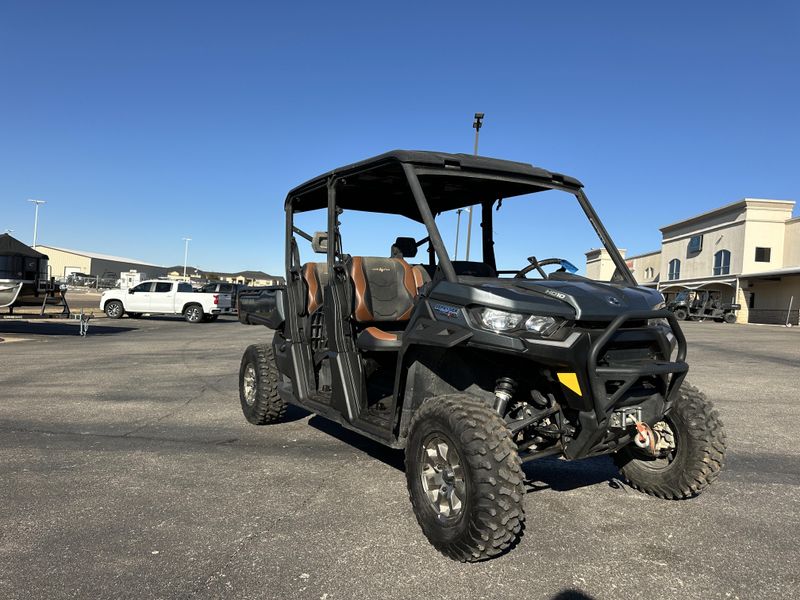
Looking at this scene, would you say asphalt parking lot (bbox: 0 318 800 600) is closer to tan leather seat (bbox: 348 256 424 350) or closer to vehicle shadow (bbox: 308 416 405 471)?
vehicle shadow (bbox: 308 416 405 471)

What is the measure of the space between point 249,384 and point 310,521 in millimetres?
2975

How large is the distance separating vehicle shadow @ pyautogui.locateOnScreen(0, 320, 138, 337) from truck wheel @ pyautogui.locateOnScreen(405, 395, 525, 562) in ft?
54.5

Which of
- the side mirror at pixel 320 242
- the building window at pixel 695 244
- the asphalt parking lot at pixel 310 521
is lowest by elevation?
the asphalt parking lot at pixel 310 521

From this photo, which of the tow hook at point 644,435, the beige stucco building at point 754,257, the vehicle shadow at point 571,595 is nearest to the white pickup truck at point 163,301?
the tow hook at point 644,435

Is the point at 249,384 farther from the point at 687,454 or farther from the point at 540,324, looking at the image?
the point at 687,454

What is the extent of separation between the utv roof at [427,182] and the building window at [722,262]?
47370 millimetres

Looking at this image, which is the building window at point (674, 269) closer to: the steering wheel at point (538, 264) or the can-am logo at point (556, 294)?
the steering wheel at point (538, 264)

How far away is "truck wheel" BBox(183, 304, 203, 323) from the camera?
85.4ft

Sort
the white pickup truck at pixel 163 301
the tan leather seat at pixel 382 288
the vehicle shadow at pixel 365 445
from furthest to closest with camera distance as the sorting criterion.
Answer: the white pickup truck at pixel 163 301, the vehicle shadow at pixel 365 445, the tan leather seat at pixel 382 288

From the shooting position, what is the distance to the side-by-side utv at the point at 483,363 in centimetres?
311

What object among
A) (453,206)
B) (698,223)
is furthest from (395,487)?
(698,223)

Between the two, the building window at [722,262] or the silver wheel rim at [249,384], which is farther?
the building window at [722,262]

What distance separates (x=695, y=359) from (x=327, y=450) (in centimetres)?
1130

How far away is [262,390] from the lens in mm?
5996
